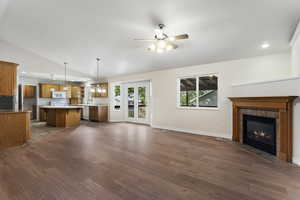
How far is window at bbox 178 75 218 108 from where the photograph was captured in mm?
5055

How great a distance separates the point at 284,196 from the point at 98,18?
14.9ft

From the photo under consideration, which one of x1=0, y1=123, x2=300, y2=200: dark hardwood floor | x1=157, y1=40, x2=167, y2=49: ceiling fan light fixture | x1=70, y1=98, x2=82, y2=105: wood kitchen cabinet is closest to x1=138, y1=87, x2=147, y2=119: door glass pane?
x1=0, y1=123, x2=300, y2=200: dark hardwood floor

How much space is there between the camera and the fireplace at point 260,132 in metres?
3.32

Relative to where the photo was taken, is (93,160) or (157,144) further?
(157,144)

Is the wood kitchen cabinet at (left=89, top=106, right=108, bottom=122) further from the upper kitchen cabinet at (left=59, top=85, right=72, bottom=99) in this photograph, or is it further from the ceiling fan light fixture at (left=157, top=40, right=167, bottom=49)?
the ceiling fan light fixture at (left=157, top=40, right=167, bottom=49)

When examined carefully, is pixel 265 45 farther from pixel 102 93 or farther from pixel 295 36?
pixel 102 93

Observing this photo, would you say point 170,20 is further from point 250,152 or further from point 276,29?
point 250,152

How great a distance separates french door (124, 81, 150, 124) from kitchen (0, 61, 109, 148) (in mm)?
1206

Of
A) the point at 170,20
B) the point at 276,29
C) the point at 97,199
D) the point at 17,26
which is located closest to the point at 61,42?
the point at 17,26

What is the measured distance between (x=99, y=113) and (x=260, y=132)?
6998mm

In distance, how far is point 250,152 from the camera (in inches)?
134

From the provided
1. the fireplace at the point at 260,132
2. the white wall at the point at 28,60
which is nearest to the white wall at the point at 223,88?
the fireplace at the point at 260,132

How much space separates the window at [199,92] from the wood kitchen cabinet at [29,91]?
833cm

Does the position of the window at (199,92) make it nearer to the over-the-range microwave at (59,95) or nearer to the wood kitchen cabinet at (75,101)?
the wood kitchen cabinet at (75,101)
